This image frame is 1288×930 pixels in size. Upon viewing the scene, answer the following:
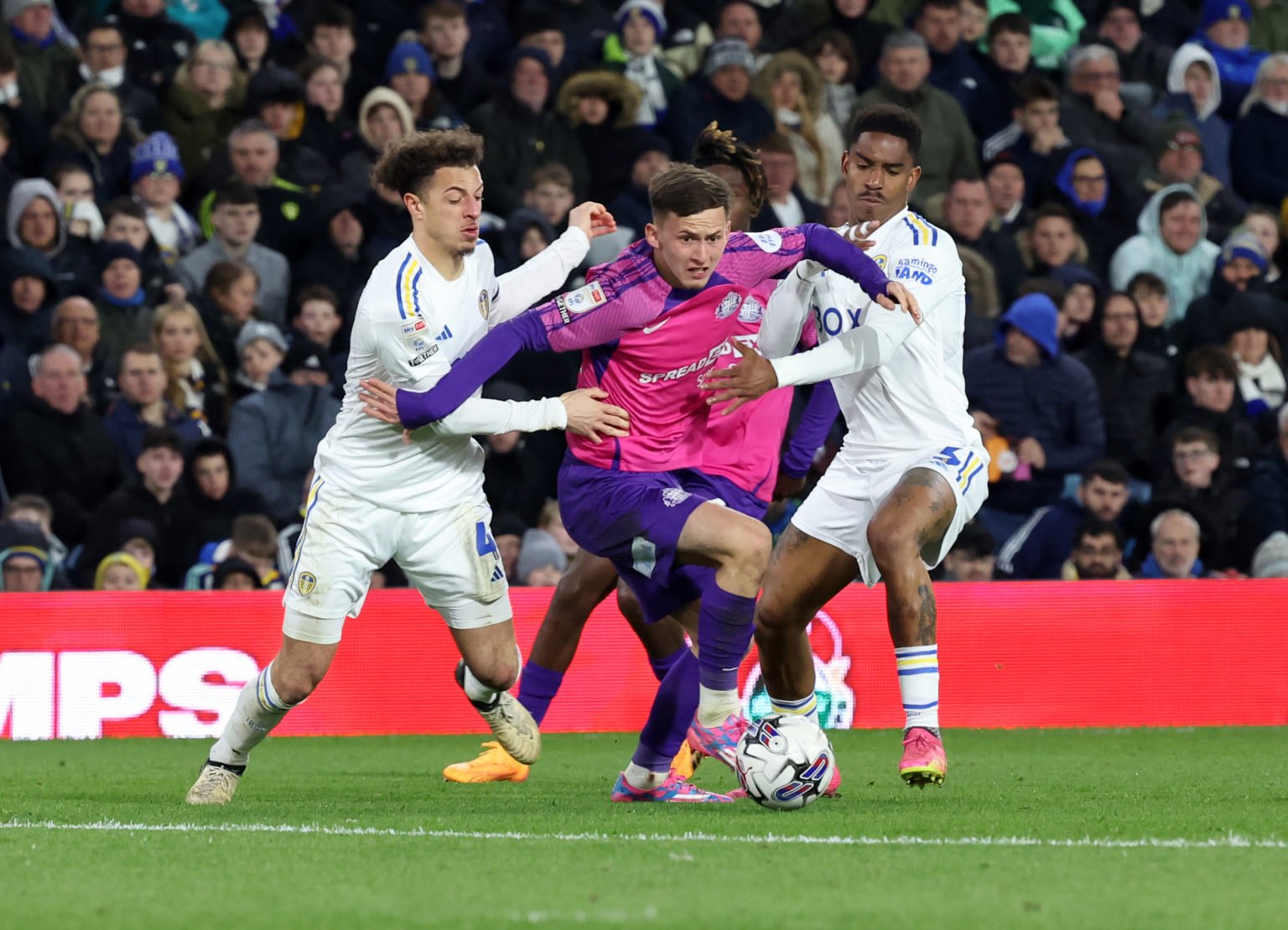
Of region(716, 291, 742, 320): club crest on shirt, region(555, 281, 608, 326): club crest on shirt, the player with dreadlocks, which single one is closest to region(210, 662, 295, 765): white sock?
the player with dreadlocks

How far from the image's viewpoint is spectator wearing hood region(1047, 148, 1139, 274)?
1509 centimetres

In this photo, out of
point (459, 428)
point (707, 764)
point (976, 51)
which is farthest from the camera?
point (976, 51)

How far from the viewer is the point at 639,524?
7.32m

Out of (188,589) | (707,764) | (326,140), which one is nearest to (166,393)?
(188,589)

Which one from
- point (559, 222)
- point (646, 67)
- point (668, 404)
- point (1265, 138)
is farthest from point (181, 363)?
point (1265, 138)

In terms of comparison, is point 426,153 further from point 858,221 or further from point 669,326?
point 858,221

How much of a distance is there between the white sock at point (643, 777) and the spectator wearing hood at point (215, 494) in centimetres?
502

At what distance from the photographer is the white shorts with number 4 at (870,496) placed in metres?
7.75

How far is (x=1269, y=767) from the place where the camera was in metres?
9.01

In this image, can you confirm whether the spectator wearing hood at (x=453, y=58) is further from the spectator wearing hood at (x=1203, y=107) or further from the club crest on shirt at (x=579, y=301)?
the club crest on shirt at (x=579, y=301)

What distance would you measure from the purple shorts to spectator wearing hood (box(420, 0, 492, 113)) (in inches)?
312

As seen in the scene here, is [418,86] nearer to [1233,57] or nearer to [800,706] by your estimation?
[1233,57]

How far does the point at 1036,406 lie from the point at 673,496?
6.06 metres

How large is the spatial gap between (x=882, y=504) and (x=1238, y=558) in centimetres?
592
